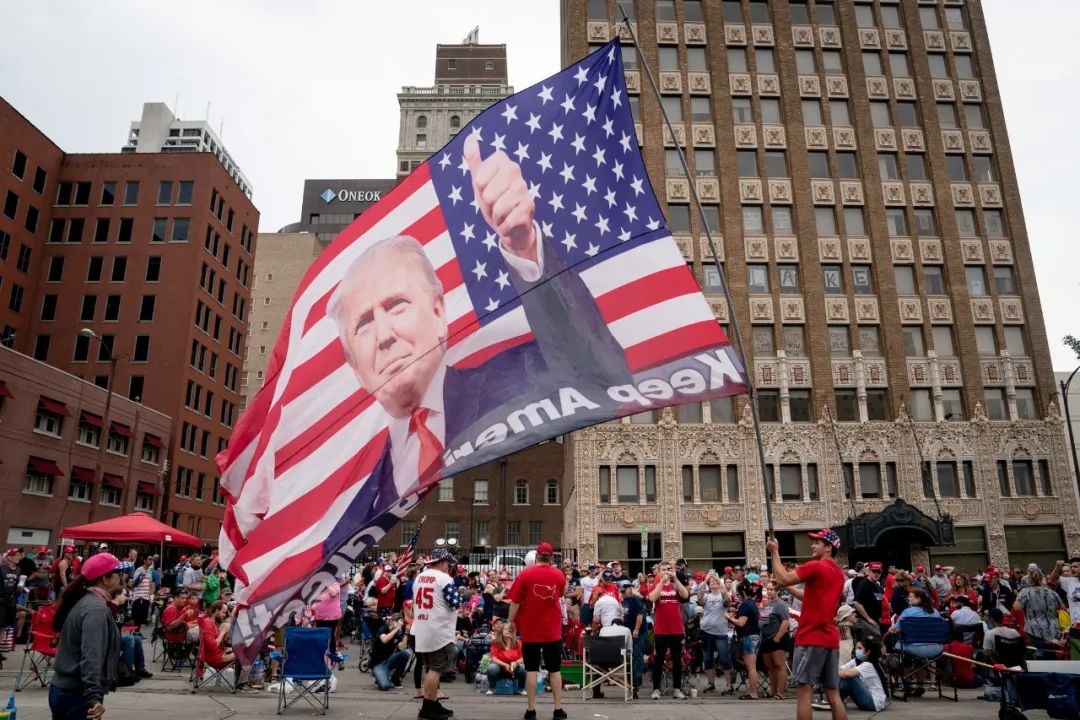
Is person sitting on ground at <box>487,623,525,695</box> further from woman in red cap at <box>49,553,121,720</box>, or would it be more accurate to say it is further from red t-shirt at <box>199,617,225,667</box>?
woman in red cap at <box>49,553,121,720</box>

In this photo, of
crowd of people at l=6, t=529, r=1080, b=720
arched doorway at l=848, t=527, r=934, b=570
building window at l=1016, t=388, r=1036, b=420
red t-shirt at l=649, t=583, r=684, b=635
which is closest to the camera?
crowd of people at l=6, t=529, r=1080, b=720

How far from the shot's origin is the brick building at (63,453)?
41031 mm

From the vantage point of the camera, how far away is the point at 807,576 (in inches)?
343

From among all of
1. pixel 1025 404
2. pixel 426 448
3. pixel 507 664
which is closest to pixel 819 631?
pixel 426 448

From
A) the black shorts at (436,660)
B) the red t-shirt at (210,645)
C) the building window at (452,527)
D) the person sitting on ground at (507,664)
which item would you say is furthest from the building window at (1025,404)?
the building window at (452,527)

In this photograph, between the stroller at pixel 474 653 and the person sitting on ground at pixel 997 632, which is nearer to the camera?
the person sitting on ground at pixel 997 632

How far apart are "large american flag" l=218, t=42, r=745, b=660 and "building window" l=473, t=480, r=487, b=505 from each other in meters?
65.4

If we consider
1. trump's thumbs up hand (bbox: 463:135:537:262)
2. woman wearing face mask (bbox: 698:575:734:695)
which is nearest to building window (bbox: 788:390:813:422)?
woman wearing face mask (bbox: 698:575:734:695)

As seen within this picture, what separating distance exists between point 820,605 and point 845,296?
4040 cm

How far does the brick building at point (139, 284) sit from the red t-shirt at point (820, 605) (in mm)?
54731

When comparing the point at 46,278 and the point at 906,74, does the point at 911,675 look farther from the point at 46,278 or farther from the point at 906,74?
the point at 46,278

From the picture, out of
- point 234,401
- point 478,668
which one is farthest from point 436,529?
point 478,668

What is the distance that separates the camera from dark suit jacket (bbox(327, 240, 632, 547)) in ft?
26.5

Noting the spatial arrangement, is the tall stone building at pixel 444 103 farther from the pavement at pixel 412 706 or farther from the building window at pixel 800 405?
the pavement at pixel 412 706
